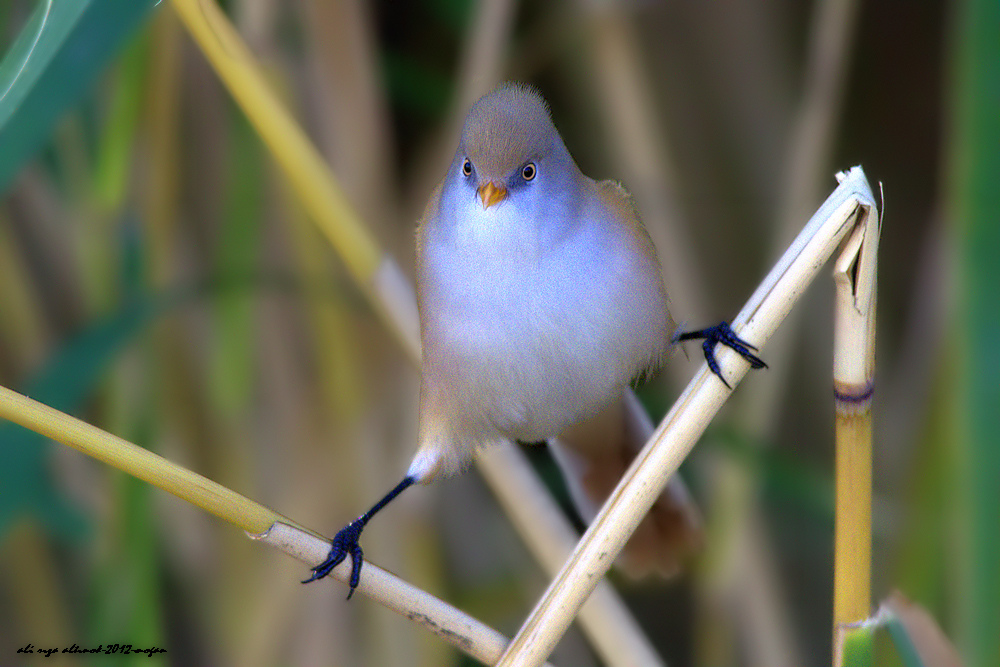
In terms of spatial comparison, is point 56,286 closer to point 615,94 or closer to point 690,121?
point 615,94

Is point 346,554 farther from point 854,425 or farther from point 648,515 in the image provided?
point 854,425

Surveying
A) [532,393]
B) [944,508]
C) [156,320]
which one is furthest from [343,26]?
[944,508]

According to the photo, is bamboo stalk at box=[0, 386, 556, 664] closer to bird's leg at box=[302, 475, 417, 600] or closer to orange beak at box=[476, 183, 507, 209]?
bird's leg at box=[302, 475, 417, 600]

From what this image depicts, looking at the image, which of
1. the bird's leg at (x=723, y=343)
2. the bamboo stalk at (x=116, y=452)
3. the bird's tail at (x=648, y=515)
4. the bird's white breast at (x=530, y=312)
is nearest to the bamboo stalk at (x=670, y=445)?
the bird's leg at (x=723, y=343)

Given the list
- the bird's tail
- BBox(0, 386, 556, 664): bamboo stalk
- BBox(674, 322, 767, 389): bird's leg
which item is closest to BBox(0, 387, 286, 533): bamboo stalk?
BBox(0, 386, 556, 664): bamboo stalk

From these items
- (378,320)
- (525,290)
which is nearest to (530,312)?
(525,290)

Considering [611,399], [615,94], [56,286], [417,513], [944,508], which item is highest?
[56,286]

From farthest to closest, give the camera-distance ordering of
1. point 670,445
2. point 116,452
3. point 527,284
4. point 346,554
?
point 346,554 < point 527,284 < point 670,445 < point 116,452
